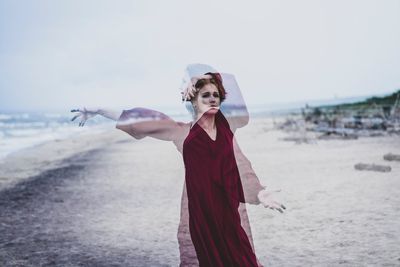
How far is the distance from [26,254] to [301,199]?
484cm

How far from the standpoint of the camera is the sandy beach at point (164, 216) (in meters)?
5.11

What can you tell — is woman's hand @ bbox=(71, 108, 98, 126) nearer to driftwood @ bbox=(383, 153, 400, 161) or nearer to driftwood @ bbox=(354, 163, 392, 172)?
driftwood @ bbox=(354, 163, 392, 172)

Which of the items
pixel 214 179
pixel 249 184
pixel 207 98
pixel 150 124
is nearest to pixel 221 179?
pixel 214 179

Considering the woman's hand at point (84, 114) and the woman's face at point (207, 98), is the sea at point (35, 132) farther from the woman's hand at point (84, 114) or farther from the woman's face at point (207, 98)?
the woman's face at point (207, 98)

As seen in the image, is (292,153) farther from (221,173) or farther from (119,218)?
(221,173)

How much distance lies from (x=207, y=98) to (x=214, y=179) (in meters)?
0.55

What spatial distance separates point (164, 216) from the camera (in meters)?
7.18

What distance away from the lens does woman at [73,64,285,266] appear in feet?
9.08

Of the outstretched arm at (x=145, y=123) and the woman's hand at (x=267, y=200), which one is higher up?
the outstretched arm at (x=145, y=123)

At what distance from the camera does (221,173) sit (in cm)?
278

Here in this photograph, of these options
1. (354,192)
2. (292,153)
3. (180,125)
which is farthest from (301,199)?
(292,153)

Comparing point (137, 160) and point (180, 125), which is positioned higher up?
point (180, 125)

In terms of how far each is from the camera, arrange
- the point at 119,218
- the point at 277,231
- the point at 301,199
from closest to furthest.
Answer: the point at 277,231, the point at 119,218, the point at 301,199

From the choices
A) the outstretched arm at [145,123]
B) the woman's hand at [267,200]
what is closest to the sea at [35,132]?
the outstretched arm at [145,123]
